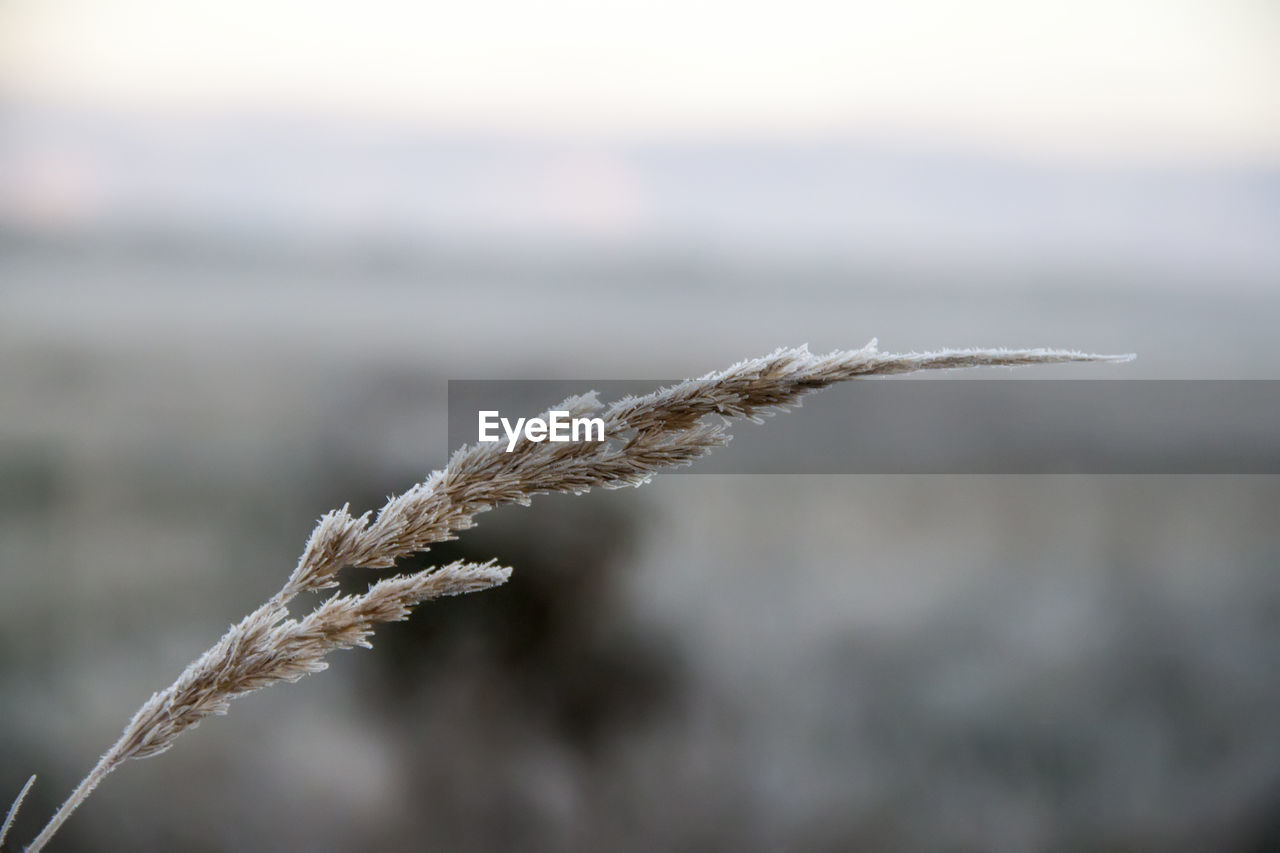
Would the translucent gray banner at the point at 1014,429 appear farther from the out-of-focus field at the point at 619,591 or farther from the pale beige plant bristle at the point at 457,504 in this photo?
the pale beige plant bristle at the point at 457,504

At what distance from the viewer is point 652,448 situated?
0.31 meters

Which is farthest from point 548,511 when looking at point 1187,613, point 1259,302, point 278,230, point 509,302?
point 1259,302

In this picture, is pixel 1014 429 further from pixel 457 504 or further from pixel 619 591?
pixel 457 504

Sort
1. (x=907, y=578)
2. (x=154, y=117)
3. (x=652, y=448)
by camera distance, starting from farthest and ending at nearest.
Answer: (x=907, y=578) < (x=154, y=117) < (x=652, y=448)

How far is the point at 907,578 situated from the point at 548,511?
511mm

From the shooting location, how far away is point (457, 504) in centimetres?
32

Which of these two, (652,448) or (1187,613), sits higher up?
(652,448)

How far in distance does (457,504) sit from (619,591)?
0.73 m

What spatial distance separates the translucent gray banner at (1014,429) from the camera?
104 centimetres

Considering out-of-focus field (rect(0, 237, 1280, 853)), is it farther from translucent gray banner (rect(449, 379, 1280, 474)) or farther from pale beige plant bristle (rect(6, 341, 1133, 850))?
pale beige plant bristle (rect(6, 341, 1133, 850))

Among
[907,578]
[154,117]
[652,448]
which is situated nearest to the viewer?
[652,448]

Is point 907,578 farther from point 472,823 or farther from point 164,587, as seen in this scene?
point 164,587

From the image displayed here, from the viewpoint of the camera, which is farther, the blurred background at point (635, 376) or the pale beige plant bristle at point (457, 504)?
the blurred background at point (635, 376)

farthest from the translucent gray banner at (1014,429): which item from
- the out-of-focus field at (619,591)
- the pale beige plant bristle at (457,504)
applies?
the pale beige plant bristle at (457,504)
